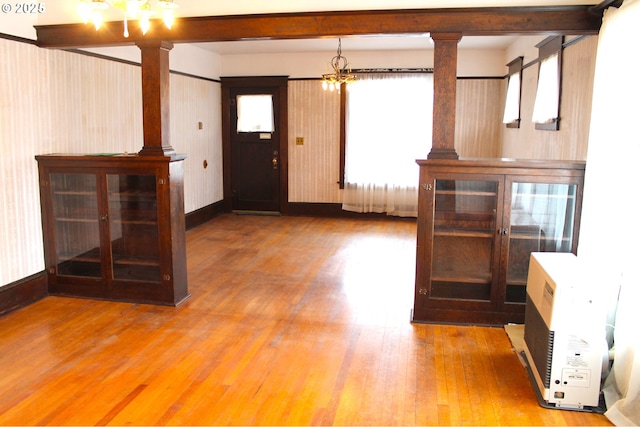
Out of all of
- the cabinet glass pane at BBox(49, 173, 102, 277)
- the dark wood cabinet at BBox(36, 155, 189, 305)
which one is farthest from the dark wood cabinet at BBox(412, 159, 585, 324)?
the cabinet glass pane at BBox(49, 173, 102, 277)

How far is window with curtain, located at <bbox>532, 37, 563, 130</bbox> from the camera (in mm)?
5051

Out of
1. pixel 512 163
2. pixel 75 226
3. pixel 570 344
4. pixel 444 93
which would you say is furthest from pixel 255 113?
pixel 570 344

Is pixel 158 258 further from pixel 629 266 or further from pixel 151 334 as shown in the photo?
pixel 629 266

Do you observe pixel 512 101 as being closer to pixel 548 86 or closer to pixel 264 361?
pixel 548 86

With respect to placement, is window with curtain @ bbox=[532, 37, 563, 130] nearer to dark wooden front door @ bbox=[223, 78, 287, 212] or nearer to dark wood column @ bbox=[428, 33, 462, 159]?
dark wood column @ bbox=[428, 33, 462, 159]

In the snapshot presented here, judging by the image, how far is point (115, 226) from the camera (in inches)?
192

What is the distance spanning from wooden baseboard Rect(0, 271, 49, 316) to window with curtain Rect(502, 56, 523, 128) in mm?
5801

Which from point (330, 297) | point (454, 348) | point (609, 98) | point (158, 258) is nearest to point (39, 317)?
point (158, 258)

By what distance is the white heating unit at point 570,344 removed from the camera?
302 cm

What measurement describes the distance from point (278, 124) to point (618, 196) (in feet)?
21.3

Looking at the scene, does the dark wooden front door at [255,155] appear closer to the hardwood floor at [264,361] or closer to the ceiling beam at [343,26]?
the hardwood floor at [264,361]

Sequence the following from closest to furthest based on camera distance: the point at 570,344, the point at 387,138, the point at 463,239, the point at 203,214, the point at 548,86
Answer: the point at 570,344
the point at 463,239
the point at 548,86
the point at 203,214
the point at 387,138

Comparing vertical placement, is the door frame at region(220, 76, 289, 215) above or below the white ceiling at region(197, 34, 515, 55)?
below

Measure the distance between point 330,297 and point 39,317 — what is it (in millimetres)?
2514
